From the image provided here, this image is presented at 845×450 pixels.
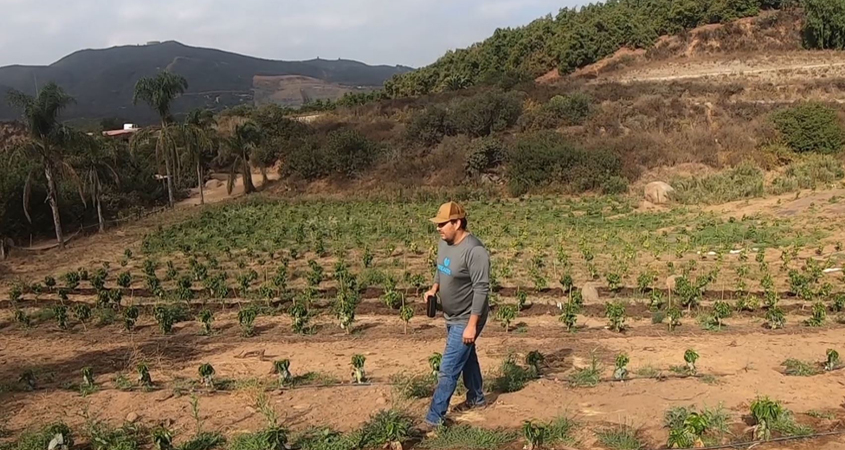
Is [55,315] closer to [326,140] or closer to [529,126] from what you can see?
[326,140]

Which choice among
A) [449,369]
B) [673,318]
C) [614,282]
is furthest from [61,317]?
[673,318]

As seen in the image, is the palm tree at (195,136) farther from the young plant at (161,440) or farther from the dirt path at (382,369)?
the young plant at (161,440)

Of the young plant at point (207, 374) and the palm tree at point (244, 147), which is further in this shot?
the palm tree at point (244, 147)

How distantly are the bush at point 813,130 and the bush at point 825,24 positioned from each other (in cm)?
2025

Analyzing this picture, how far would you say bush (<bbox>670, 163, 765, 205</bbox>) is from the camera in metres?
21.0

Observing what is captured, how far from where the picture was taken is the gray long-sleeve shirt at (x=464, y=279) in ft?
14.6

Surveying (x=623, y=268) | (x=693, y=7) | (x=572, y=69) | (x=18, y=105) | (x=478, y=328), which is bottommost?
(x=623, y=268)

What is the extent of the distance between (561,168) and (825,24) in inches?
1118

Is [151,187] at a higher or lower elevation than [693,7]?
lower

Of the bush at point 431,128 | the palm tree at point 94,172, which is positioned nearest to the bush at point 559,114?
the bush at point 431,128

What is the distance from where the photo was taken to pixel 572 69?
50.5 m

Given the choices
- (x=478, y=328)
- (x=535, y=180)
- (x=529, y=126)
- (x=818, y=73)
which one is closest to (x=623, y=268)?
(x=478, y=328)

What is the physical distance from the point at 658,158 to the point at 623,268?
1681cm

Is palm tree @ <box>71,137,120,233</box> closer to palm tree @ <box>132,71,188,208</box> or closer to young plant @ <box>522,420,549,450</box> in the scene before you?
palm tree @ <box>132,71,188,208</box>
